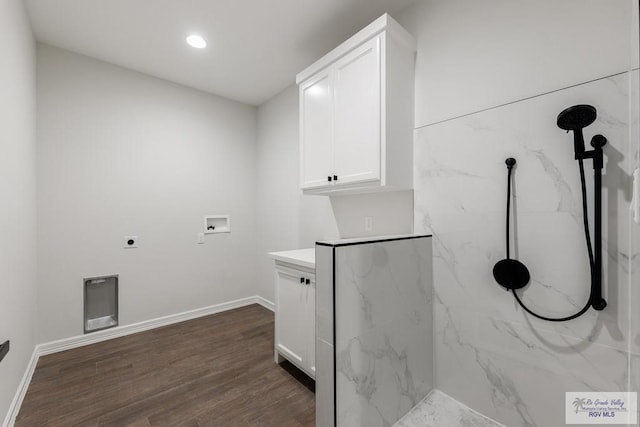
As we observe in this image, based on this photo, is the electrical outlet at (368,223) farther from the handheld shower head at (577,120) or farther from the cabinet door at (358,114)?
the handheld shower head at (577,120)

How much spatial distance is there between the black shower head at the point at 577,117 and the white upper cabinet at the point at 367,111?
804 mm

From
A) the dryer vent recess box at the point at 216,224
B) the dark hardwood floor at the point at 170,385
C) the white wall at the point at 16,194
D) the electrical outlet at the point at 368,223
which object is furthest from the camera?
the dryer vent recess box at the point at 216,224

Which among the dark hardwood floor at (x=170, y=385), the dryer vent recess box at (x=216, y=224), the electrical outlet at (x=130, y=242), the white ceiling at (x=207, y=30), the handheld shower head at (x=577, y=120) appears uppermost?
the white ceiling at (x=207, y=30)

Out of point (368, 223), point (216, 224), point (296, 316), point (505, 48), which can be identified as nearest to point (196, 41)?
point (216, 224)

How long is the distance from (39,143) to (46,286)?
125cm

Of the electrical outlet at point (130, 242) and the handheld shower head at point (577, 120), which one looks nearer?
the handheld shower head at point (577, 120)

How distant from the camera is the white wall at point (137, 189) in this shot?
2.49m

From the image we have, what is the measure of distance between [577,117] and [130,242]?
355 cm

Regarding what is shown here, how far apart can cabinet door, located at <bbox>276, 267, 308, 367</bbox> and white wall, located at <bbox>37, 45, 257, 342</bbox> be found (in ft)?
5.14

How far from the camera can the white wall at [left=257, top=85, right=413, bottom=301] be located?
2141 millimetres

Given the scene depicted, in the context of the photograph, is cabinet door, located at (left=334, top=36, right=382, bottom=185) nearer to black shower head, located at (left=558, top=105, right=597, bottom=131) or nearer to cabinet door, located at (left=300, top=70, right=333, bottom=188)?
cabinet door, located at (left=300, top=70, right=333, bottom=188)

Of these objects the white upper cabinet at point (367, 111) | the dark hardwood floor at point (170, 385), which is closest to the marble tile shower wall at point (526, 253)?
the white upper cabinet at point (367, 111)

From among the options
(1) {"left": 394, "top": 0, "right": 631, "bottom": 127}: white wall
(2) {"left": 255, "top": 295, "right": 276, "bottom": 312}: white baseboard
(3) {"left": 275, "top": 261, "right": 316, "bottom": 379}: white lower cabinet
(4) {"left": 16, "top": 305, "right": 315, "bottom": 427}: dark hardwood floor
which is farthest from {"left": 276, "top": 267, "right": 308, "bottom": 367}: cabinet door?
(1) {"left": 394, "top": 0, "right": 631, "bottom": 127}: white wall

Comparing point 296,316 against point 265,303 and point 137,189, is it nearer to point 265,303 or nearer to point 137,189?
point 265,303
